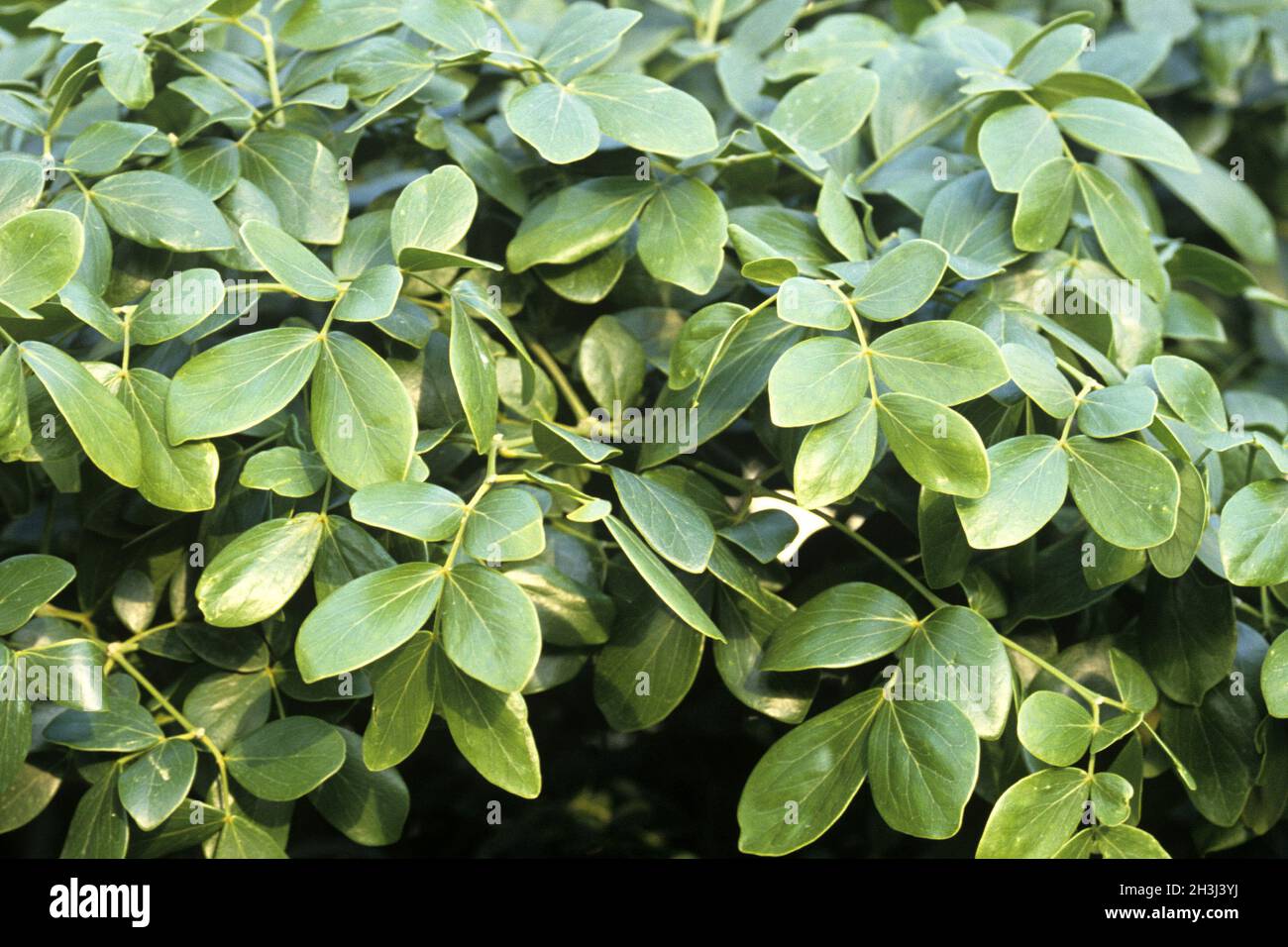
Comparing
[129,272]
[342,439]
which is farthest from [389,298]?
[129,272]

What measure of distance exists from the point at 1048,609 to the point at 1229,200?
0.52 m

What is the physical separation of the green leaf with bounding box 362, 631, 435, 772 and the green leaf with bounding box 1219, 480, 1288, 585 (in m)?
0.37

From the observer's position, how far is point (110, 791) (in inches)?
22.3

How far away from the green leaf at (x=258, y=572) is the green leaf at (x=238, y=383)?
0.06 meters

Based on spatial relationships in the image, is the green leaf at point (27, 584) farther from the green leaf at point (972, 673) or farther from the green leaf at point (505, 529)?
the green leaf at point (972, 673)

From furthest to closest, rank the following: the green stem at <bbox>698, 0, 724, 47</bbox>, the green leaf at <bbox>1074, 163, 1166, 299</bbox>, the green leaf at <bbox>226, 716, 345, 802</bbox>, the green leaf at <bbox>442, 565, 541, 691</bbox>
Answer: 1. the green stem at <bbox>698, 0, 724, 47</bbox>
2. the green leaf at <bbox>1074, 163, 1166, 299</bbox>
3. the green leaf at <bbox>226, 716, 345, 802</bbox>
4. the green leaf at <bbox>442, 565, 541, 691</bbox>

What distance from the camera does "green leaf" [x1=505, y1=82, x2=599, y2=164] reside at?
1.90ft

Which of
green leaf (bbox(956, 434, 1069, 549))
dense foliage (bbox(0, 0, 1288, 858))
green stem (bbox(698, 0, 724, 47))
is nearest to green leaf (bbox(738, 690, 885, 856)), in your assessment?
dense foliage (bbox(0, 0, 1288, 858))

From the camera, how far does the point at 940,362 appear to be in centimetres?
52

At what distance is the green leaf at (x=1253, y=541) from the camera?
53 centimetres

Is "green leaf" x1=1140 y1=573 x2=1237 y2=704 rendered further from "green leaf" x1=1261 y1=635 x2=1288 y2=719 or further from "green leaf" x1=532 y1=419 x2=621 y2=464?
"green leaf" x1=532 y1=419 x2=621 y2=464

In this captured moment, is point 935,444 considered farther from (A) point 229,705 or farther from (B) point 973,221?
(A) point 229,705

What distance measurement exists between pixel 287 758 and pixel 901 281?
39 cm
